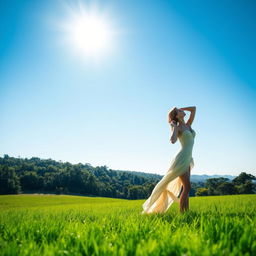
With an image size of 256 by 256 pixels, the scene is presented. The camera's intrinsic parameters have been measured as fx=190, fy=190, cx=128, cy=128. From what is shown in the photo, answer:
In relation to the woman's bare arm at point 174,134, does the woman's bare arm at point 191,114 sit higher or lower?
higher

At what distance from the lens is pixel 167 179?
19.9 feet

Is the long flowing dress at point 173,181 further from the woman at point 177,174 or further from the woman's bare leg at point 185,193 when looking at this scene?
the woman's bare leg at point 185,193

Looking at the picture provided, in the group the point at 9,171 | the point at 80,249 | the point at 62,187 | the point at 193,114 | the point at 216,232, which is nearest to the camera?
the point at 80,249

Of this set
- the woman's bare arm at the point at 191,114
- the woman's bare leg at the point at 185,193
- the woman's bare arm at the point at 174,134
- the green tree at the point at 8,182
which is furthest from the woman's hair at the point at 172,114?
the green tree at the point at 8,182

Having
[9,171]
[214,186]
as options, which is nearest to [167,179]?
[214,186]

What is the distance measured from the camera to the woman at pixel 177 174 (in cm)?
585

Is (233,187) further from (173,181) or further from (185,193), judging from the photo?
(185,193)

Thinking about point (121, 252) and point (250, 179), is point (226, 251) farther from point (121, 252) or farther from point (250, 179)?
point (250, 179)

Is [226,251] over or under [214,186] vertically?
over

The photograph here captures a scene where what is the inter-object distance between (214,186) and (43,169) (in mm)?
116305

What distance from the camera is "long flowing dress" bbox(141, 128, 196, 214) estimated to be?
19.3 ft

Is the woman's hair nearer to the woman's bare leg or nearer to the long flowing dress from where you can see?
the long flowing dress

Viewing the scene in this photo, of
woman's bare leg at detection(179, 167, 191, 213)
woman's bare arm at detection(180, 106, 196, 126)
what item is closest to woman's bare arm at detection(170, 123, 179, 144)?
woman's bare leg at detection(179, 167, 191, 213)

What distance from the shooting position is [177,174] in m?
5.88
